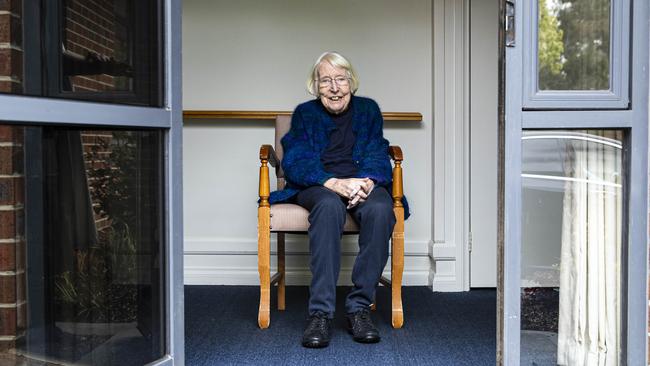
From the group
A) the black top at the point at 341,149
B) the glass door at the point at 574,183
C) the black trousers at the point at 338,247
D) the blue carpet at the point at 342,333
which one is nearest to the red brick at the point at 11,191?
the blue carpet at the point at 342,333

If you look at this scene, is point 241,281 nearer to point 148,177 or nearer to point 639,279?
point 148,177

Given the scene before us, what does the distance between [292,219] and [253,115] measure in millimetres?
999

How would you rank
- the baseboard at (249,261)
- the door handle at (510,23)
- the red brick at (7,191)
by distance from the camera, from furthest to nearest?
the baseboard at (249,261) → the door handle at (510,23) → the red brick at (7,191)

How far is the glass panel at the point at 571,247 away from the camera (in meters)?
1.88

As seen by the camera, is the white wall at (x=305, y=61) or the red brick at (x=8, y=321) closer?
the red brick at (x=8, y=321)

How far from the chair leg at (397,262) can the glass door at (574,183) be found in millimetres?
988

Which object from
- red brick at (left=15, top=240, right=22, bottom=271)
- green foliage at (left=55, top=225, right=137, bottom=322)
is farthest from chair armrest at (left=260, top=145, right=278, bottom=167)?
red brick at (left=15, top=240, right=22, bottom=271)

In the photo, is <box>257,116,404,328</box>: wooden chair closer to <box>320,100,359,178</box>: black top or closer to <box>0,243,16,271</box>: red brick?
<box>320,100,359,178</box>: black top

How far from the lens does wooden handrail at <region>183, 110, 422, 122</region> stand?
12.0 ft

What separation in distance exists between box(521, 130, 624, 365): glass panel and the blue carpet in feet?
1.58

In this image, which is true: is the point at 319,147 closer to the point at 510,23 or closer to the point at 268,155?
the point at 268,155

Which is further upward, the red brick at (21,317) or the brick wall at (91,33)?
the brick wall at (91,33)

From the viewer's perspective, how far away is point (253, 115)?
12.0 feet

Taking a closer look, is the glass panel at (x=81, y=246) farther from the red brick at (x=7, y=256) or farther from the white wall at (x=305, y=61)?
the white wall at (x=305, y=61)
